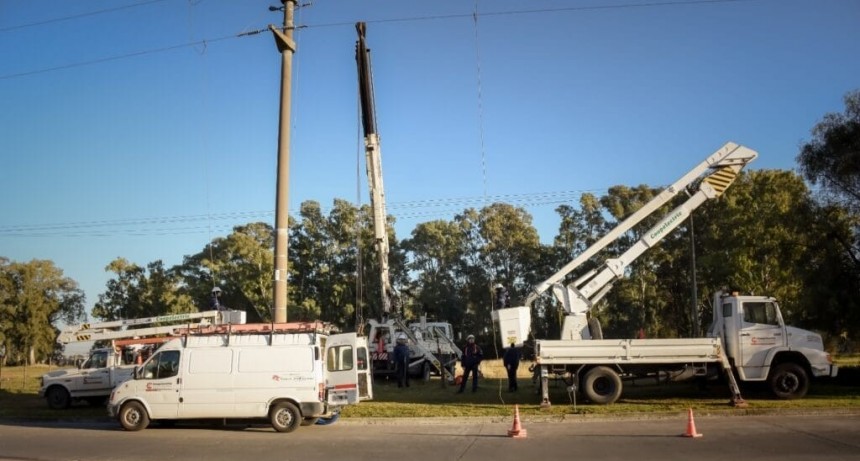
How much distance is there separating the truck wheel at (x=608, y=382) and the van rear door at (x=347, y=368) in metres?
5.50

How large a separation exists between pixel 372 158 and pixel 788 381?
14192mm

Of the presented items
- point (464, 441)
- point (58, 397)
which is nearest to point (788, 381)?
point (464, 441)

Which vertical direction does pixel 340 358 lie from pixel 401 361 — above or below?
above

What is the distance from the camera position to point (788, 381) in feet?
55.1

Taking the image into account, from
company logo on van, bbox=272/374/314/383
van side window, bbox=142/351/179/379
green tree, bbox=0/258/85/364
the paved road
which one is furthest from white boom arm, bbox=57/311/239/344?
green tree, bbox=0/258/85/364

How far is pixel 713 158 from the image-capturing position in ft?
61.0

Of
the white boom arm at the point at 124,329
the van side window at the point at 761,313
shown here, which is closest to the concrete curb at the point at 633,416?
the van side window at the point at 761,313

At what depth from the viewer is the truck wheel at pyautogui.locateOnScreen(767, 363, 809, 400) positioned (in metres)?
16.7

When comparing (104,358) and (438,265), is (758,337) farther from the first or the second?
(438,265)

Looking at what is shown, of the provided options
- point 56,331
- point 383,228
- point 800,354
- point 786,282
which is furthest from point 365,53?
point 56,331

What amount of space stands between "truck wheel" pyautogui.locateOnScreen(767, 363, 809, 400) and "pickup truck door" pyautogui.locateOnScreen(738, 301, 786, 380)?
1.24 ft

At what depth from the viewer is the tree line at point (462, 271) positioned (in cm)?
4019

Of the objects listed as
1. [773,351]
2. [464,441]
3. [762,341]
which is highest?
[762,341]

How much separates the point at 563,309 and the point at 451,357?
1231 cm
